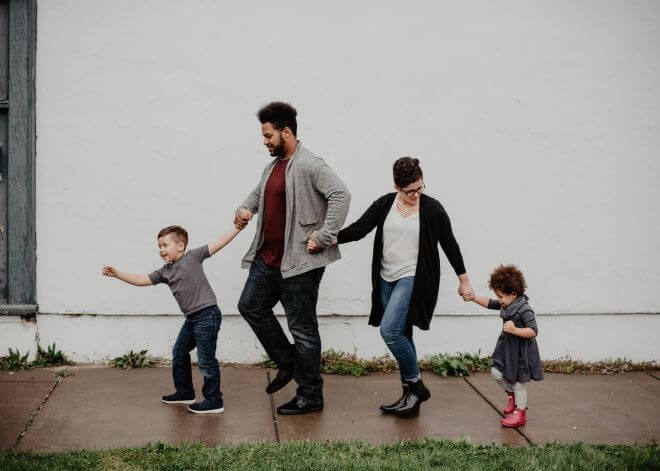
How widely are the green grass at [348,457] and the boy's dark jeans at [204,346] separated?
0.67 metres

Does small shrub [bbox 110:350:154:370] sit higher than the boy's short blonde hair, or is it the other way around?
the boy's short blonde hair

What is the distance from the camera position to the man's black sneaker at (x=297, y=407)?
214 inches

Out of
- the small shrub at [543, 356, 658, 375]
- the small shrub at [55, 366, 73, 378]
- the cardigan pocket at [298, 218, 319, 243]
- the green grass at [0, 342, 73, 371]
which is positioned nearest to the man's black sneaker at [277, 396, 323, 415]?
the cardigan pocket at [298, 218, 319, 243]

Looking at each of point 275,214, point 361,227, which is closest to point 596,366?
point 361,227

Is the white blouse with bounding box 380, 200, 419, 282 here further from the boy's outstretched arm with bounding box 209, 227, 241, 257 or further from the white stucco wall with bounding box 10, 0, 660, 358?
the white stucco wall with bounding box 10, 0, 660, 358

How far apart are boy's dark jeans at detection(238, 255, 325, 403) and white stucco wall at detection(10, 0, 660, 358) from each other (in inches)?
44.1

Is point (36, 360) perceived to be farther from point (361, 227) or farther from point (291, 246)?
point (361, 227)

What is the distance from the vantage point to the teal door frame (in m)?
6.30

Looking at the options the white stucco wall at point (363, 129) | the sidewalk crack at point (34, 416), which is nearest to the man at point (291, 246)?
the white stucco wall at point (363, 129)

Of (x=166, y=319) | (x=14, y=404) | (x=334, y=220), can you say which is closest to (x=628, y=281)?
(x=334, y=220)

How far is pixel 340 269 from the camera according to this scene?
6641 mm

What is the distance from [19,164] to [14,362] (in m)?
1.52

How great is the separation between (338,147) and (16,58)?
2539 millimetres

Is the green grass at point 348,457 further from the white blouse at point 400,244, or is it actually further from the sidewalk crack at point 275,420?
the white blouse at point 400,244
